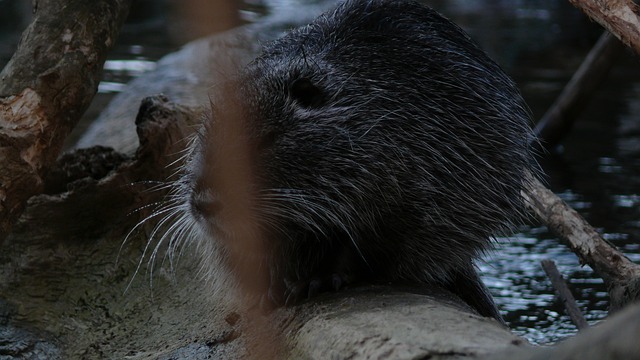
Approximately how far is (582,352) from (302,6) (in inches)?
348

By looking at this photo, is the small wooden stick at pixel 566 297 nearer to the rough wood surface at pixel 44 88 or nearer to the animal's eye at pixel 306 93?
the animal's eye at pixel 306 93

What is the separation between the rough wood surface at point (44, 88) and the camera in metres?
3.21

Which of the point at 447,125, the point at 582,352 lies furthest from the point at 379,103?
the point at 582,352

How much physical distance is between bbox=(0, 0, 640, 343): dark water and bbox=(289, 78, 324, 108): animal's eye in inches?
35.6

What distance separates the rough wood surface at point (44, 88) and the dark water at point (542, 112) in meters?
1.54

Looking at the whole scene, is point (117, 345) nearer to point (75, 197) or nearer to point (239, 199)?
point (75, 197)

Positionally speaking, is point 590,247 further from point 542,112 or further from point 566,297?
point 542,112

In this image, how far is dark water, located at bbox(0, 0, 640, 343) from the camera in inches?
196

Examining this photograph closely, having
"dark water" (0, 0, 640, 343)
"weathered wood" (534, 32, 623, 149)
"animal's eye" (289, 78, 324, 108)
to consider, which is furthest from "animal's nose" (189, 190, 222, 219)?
"weathered wood" (534, 32, 623, 149)

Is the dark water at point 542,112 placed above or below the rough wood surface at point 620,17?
below

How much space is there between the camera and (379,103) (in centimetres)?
320

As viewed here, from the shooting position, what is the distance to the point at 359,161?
122 inches

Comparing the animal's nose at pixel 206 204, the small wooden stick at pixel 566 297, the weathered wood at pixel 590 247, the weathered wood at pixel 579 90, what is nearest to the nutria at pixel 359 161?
the animal's nose at pixel 206 204

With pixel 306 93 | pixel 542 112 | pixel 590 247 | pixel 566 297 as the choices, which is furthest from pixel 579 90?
pixel 306 93
